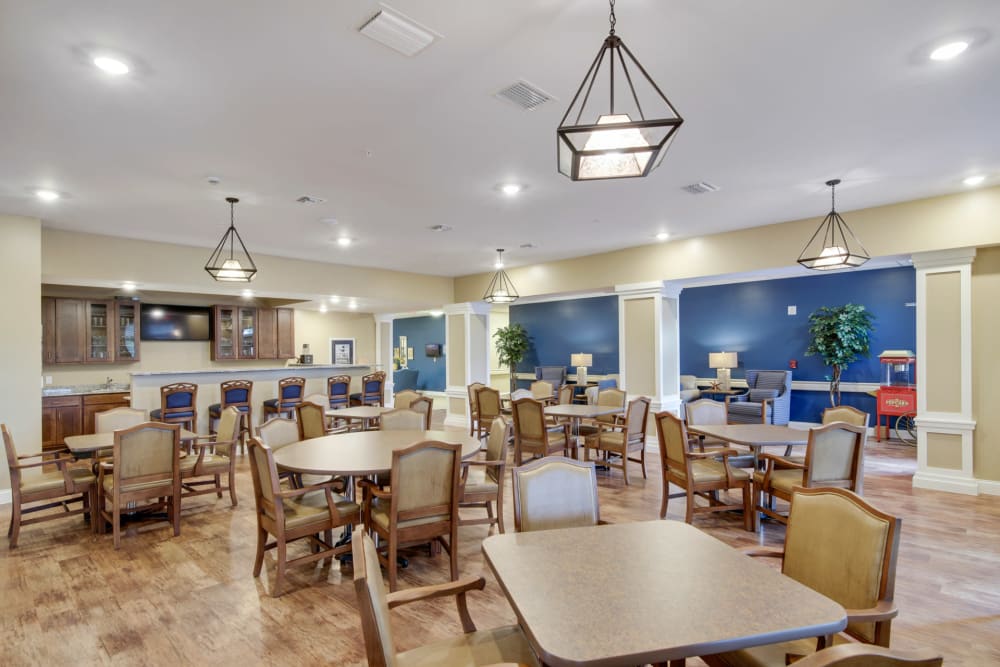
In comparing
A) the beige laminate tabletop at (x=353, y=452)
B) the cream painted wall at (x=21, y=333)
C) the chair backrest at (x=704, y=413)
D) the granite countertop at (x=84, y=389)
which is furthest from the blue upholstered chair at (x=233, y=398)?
the chair backrest at (x=704, y=413)


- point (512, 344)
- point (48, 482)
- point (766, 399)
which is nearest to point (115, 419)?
point (48, 482)

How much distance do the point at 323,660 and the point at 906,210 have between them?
629 centimetres

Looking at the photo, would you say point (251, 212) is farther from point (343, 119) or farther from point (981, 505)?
point (981, 505)

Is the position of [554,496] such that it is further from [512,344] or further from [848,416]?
[512,344]

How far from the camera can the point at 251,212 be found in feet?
17.1

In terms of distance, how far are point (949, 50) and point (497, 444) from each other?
340 cm

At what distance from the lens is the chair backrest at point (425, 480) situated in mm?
3018

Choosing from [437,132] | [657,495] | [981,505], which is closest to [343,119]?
[437,132]

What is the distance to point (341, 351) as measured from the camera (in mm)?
13312

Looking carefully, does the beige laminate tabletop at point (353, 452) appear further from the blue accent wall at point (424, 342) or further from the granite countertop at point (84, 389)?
the blue accent wall at point (424, 342)

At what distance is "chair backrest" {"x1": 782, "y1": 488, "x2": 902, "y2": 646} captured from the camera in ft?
5.68

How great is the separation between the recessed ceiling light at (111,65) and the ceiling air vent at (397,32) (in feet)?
4.06

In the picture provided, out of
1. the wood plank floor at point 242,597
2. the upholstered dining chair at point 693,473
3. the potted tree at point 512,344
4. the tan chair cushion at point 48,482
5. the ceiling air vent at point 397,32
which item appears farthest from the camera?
the potted tree at point 512,344

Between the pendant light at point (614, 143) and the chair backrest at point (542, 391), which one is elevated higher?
the pendant light at point (614, 143)
